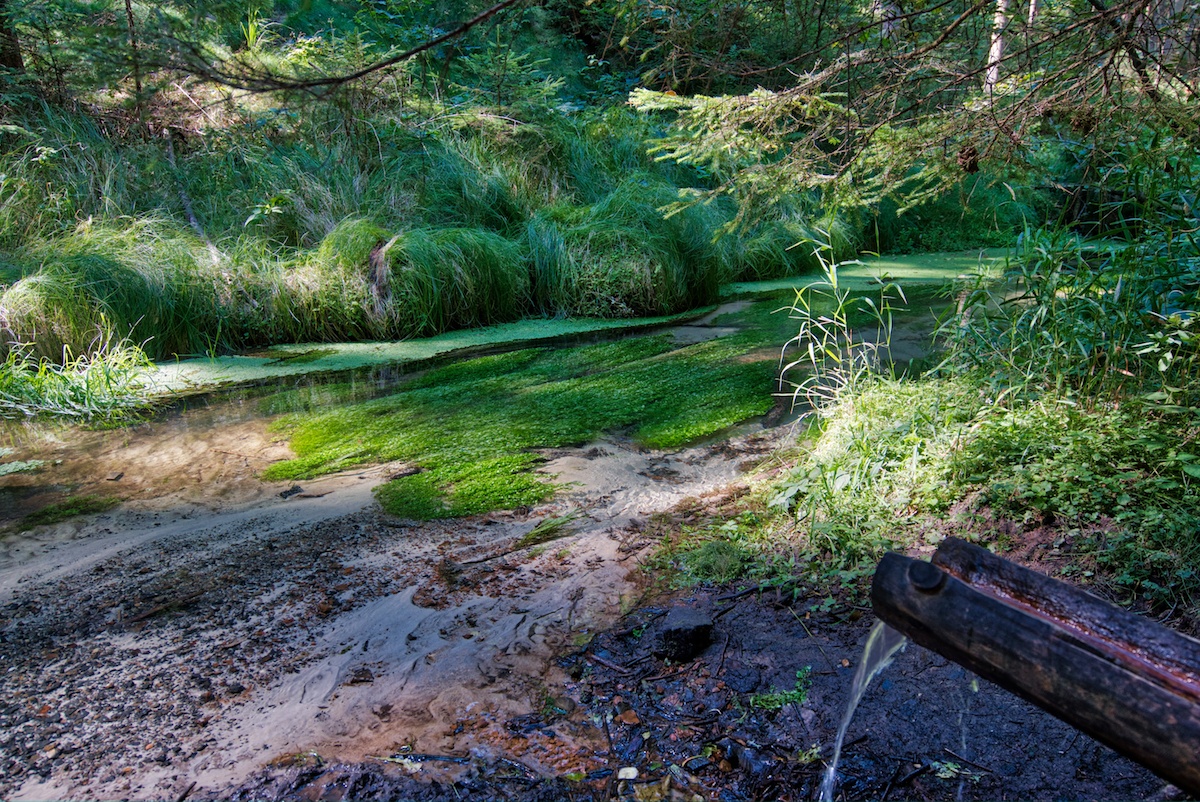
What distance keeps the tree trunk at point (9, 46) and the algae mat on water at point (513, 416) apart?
464 cm

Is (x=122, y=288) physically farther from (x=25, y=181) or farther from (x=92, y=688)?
(x=92, y=688)

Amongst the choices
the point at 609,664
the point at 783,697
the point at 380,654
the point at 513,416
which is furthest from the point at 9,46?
the point at 783,697

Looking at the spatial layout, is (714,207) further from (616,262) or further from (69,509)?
(69,509)

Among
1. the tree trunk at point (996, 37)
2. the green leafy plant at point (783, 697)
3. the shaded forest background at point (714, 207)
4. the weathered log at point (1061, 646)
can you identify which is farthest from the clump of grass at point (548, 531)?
the tree trunk at point (996, 37)

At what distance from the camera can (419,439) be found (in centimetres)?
388

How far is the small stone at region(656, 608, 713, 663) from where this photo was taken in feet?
6.55

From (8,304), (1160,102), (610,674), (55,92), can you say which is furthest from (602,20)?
(610,674)

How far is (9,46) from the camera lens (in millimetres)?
6625

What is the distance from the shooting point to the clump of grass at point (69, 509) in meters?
3.07

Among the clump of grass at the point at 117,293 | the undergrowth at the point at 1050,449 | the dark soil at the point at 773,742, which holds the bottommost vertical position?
the dark soil at the point at 773,742

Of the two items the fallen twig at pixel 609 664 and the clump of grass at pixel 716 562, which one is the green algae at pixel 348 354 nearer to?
the clump of grass at pixel 716 562

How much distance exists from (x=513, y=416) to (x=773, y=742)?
2.65m

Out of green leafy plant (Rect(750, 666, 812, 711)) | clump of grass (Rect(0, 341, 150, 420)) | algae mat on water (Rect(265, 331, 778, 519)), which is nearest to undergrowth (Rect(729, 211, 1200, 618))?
green leafy plant (Rect(750, 666, 812, 711))

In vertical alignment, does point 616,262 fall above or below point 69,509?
above
